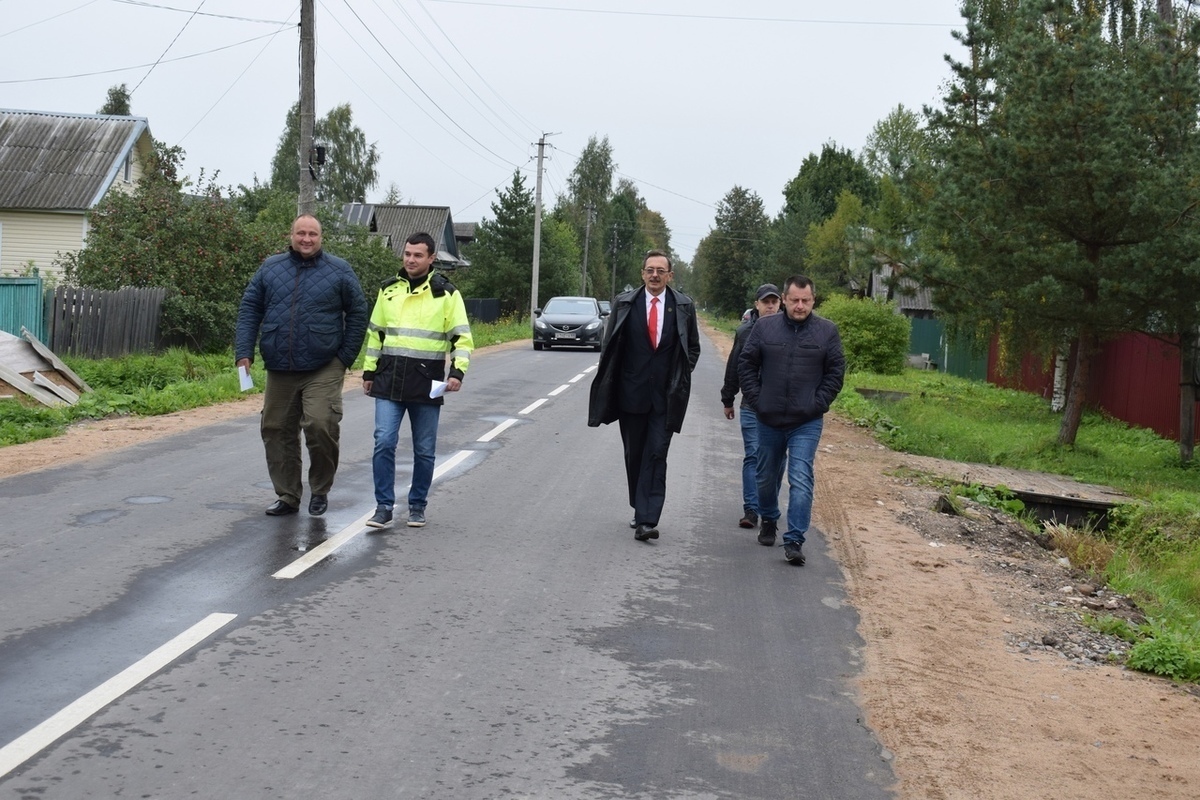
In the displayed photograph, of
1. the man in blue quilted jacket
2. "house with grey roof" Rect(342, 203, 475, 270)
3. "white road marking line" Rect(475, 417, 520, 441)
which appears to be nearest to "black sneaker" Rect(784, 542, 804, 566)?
the man in blue quilted jacket

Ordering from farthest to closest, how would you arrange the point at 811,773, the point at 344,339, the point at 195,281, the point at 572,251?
the point at 572,251, the point at 195,281, the point at 344,339, the point at 811,773

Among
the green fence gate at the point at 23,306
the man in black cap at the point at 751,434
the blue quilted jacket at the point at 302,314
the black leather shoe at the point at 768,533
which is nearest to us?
the blue quilted jacket at the point at 302,314

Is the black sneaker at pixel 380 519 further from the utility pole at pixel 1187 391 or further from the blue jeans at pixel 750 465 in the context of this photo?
the utility pole at pixel 1187 391

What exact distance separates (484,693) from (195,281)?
19.5m

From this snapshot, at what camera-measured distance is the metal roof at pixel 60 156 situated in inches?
1350

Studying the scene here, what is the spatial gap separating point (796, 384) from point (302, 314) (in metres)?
3.17

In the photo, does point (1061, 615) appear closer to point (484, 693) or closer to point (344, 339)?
point (484, 693)

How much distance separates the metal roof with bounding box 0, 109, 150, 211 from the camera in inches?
1350

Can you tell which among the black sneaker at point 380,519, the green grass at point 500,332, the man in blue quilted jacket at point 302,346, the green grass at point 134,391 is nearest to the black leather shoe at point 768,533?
the black sneaker at point 380,519

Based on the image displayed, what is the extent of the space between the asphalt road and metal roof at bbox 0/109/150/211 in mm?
26866

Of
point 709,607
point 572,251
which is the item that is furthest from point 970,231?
point 572,251

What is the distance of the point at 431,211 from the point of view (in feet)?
253

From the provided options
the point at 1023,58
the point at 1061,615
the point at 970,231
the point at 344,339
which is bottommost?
the point at 1061,615

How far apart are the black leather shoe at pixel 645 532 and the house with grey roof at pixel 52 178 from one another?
29.0 m
